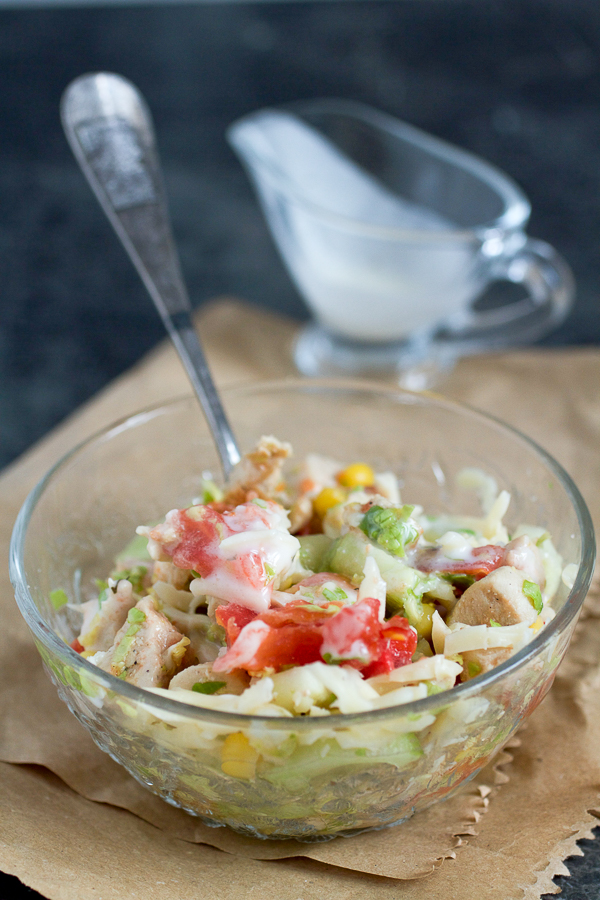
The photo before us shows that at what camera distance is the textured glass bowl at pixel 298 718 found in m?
1.15

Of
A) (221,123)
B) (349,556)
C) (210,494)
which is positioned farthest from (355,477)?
(221,123)

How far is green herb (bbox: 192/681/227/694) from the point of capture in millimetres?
1261

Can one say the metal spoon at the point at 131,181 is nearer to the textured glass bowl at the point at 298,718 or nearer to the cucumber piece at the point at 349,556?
the textured glass bowl at the point at 298,718

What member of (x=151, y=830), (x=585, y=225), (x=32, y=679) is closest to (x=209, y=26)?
(x=585, y=225)

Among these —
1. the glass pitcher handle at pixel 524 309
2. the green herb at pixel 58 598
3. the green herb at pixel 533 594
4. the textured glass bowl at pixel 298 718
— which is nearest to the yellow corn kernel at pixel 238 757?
the textured glass bowl at pixel 298 718

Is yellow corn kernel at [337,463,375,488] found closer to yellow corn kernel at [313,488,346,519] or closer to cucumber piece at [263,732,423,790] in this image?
yellow corn kernel at [313,488,346,519]

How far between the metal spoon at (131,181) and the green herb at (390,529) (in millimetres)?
654

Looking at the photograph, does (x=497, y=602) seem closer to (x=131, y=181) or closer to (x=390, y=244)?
(x=131, y=181)

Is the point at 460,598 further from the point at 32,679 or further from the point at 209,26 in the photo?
the point at 209,26

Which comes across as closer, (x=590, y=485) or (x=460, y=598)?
(x=460, y=598)

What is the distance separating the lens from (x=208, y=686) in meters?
1.27

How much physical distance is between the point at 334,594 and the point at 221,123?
3.80m

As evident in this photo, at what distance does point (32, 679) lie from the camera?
5.75ft

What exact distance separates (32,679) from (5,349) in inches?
63.6
